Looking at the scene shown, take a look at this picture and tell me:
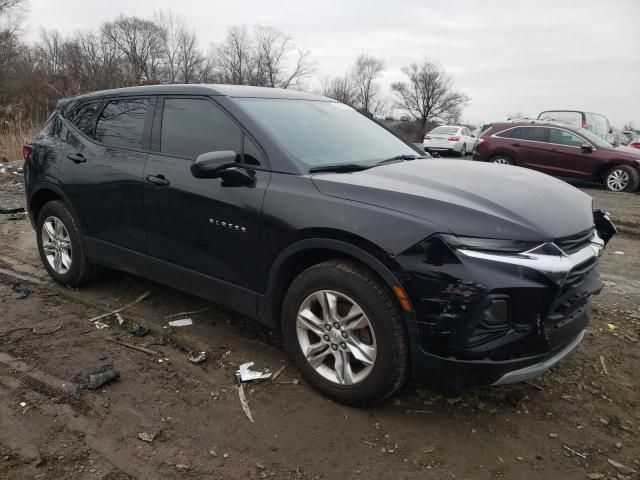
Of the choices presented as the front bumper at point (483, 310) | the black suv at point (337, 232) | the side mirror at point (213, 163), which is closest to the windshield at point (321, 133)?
the black suv at point (337, 232)

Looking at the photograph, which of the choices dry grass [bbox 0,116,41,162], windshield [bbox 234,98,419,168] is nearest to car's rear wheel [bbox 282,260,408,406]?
windshield [bbox 234,98,419,168]

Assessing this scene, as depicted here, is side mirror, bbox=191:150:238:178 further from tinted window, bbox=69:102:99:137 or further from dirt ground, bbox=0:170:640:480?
tinted window, bbox=69:102:99:137

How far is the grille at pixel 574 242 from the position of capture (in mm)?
→ 2400

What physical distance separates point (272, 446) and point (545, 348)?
145 cm

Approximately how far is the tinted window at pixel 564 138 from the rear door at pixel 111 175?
11.3m

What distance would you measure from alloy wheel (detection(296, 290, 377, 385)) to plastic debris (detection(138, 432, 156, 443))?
0.92m

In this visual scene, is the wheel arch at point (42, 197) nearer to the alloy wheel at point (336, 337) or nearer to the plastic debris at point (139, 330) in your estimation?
Result: the plastic debris at point (139, 330)

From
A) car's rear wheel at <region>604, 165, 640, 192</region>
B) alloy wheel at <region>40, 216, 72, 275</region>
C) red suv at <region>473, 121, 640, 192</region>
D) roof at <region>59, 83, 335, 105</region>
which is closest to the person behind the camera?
roof at <region>59, 83, 335, 105</region>

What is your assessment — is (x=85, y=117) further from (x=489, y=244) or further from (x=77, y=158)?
(x=489, y=244)

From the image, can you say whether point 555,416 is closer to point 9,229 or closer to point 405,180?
point 405,180

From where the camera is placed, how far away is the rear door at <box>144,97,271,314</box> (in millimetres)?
2975

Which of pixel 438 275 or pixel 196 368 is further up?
pixel 438 275

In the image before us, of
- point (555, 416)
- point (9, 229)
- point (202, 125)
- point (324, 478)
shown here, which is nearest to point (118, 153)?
point (202, 125)

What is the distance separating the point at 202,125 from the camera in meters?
3.33
